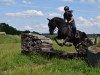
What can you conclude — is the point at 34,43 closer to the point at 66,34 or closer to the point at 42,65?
the point at 66,34

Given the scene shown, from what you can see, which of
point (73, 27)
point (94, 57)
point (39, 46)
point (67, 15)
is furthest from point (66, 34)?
point (94, 57)

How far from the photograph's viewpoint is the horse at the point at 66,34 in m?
26.0

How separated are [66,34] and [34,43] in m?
2.87

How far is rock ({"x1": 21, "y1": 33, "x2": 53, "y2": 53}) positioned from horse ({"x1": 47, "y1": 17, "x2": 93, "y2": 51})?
1.42m

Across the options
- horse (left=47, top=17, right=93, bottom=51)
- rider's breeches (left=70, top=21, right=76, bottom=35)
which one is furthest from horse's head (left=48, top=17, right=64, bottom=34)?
rider's breeches (left=70, top=21, right=76, bottom=35)

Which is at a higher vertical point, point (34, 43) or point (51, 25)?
point (51, 25)

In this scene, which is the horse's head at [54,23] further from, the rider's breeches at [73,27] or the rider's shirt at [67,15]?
the rider's shirt at [67,15]

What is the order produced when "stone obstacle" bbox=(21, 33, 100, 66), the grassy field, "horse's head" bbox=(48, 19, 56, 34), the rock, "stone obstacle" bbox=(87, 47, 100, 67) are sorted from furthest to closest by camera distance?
"horse's head" bbox=(48, 19, 56, 34)
the rock
"stone obstacle" bbox=(21, 33, 100, 66)
"stone obstacle" bbox=(87, 47, 100, 67)
the grassy field

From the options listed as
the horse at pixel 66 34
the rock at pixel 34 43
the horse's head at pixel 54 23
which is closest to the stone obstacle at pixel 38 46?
the rock at pixel 34 43

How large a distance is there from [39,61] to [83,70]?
A: 523 centimetres

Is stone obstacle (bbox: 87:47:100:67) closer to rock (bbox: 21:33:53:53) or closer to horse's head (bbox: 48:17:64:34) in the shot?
rock (bbox: 21:33:53:53)

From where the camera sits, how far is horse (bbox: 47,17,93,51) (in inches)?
1022

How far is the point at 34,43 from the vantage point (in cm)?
2453

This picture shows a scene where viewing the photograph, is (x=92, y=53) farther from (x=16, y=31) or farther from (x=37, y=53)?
(x=16, y=31)
